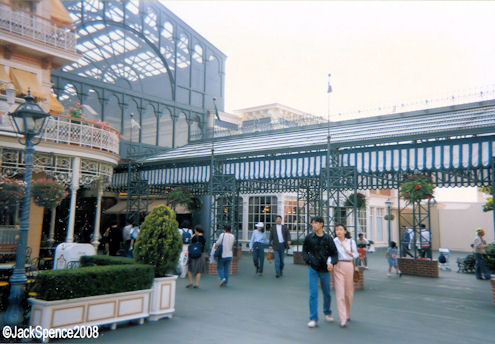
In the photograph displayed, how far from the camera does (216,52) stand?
89.1ft

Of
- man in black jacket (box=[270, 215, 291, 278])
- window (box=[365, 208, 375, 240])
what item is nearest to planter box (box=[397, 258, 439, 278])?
man in black jacket (box=[270, 215, 291, 278])

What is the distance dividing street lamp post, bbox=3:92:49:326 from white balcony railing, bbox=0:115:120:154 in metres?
7.47

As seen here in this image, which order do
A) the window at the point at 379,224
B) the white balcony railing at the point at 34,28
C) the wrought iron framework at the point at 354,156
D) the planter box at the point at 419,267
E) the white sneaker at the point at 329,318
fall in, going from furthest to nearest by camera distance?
the window at the point at 379,224, the white balcony railing at the point at 34,28, the planter box at the point at 419,267, the wrought iron framework at the point at 354,156, the white sneaker at the point at 329,318

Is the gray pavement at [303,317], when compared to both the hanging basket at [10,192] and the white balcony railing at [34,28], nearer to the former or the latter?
A: the hanging basket at [10,192]

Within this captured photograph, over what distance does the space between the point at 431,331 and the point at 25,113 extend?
25.1 feet

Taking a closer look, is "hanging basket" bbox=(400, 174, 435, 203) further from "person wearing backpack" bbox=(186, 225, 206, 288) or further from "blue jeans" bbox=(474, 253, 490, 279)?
"person wearing backpack" bbox=(186, 225, 206, 288)

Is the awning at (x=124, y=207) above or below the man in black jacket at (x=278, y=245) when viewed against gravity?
above

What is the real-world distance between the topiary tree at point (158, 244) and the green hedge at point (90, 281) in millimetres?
311

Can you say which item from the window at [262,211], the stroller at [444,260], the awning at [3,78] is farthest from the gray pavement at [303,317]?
the window at [262,211]

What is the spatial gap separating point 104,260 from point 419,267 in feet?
37.6

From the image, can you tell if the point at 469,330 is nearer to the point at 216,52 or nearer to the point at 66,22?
the point at 66,22

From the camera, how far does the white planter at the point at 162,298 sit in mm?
6926

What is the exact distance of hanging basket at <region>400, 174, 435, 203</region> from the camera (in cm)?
1302

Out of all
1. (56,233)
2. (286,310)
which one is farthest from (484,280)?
(56,233)
